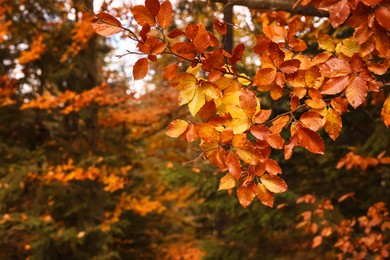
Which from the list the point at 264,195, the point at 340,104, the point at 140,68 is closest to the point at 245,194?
the point at 264,195

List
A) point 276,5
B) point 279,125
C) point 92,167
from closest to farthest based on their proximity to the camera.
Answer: point 279,125, point 276,5, point 92,167

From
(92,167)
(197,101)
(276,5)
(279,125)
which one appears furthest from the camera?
(92,167)

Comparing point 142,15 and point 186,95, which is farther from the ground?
point 142,15

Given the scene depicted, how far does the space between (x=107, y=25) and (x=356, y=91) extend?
989 mm

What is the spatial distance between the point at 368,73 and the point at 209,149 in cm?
71

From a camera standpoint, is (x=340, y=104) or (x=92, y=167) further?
(x=92, y=167)

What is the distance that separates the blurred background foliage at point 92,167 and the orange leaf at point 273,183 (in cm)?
376

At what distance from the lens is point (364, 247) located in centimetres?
420

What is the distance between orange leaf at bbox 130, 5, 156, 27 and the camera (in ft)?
4.52

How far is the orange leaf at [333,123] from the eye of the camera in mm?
1545

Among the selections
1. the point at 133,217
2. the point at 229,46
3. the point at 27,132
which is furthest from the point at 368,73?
the point at 133,217

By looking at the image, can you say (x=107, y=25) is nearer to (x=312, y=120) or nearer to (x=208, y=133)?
(x=208, y=133)

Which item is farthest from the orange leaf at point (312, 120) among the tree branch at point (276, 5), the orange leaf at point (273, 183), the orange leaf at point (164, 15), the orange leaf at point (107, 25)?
the tree branch at point (276, 5)

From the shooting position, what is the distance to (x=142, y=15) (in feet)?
4.57
